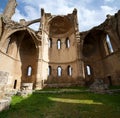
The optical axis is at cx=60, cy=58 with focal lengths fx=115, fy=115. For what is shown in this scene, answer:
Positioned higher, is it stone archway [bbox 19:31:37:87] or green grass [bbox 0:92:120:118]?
stone archway [bbox 19:31:37:87]

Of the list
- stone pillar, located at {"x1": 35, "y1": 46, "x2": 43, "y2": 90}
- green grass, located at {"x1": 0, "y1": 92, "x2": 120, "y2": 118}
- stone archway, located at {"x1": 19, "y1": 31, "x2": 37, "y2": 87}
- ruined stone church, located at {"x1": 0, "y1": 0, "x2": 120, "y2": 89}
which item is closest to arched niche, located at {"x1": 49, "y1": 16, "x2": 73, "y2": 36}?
ruined stone church, located at {"x1": 0, "y1": 0, "x2": 120, "y2": 89}

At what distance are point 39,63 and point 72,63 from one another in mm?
5986

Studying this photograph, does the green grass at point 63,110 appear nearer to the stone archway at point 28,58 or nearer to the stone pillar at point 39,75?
the stone pillar at point 39,75

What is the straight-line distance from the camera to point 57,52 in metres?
22.5

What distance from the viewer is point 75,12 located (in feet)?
74.4

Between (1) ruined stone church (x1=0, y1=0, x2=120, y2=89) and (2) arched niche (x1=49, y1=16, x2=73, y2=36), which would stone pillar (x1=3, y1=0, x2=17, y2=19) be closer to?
(1) ruined stone church (x1=0, y1=0, x2=120, y2=89)

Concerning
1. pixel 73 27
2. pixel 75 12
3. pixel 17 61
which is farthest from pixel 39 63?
pixel 75 12

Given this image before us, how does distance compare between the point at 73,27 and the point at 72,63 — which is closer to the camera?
the point at 72,63

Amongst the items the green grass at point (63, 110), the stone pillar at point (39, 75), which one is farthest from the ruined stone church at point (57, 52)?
the green grass at point (63, 110)

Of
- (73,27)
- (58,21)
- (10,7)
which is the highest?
(10,7)

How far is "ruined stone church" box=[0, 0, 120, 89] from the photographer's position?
18250 mm

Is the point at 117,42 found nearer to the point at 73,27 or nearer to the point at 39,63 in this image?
the point at 73,27

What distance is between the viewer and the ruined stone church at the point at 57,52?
18250mm

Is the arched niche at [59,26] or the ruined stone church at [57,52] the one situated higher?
the arched niche at [59,26]
